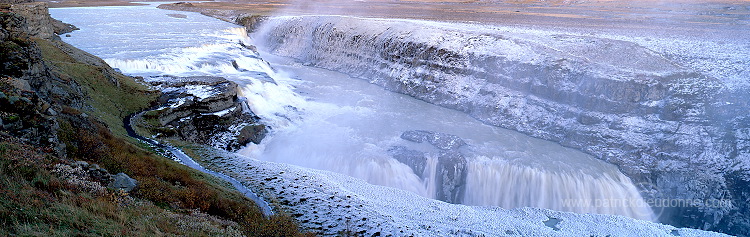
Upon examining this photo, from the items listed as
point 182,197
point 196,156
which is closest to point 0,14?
point 196,156

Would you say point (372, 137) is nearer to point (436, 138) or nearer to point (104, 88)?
point (436, 138)

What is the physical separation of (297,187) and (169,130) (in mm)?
7424

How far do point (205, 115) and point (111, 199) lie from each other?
39.4ft

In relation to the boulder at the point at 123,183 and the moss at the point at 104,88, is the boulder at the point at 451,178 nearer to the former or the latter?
the boulder at the point at 123,183

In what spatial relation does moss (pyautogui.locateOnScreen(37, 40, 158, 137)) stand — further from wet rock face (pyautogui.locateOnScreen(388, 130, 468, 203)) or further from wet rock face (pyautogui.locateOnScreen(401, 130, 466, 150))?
wet rock face (pyautogui.locateOnScreen(401, 130, 466, 150))

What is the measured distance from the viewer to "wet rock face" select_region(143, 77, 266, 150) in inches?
717

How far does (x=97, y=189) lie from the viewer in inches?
316

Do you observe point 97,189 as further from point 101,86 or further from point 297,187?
point 101,86

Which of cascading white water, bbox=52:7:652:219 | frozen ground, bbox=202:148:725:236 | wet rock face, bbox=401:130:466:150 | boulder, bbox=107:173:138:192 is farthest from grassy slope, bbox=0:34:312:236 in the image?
wet rock face, bbox=401:130:466:150

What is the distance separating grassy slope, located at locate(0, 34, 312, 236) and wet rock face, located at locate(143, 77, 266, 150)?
122 inches

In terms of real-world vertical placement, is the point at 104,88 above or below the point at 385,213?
above

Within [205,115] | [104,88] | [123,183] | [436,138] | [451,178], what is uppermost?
[123,183]

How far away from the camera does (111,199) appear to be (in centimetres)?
777

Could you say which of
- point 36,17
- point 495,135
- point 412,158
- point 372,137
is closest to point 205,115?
point 372,137
